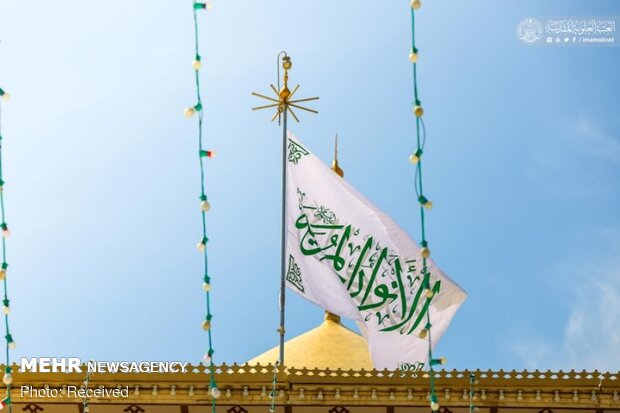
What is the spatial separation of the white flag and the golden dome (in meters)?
3.01

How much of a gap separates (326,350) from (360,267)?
4240 mm

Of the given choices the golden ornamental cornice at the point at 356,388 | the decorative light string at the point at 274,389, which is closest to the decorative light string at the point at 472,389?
the golden ornamental cornice at the point at 356,388

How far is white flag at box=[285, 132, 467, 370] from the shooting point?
71.3ft

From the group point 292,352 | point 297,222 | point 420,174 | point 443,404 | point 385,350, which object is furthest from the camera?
point 292,352

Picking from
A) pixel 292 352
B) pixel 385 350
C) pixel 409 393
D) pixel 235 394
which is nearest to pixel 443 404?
pixel 409 393

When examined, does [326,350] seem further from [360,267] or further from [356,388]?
[356,388]

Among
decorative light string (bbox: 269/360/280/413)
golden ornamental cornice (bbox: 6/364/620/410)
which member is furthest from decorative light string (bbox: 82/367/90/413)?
decorative light string (bbox: 269/360/280/413)

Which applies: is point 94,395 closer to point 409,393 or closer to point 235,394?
point 235,394

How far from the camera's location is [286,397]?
20172 millimetres

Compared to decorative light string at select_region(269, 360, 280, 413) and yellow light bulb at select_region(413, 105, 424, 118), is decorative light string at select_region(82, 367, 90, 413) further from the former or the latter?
yellow light bulb at select_region(413, 105, 424, 118)

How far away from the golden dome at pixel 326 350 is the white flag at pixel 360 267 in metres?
3.01

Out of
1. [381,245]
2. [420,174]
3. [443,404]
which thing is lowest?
[443,404]

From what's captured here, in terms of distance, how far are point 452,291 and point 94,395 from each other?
7.04 meters

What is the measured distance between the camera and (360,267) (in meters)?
22.6
